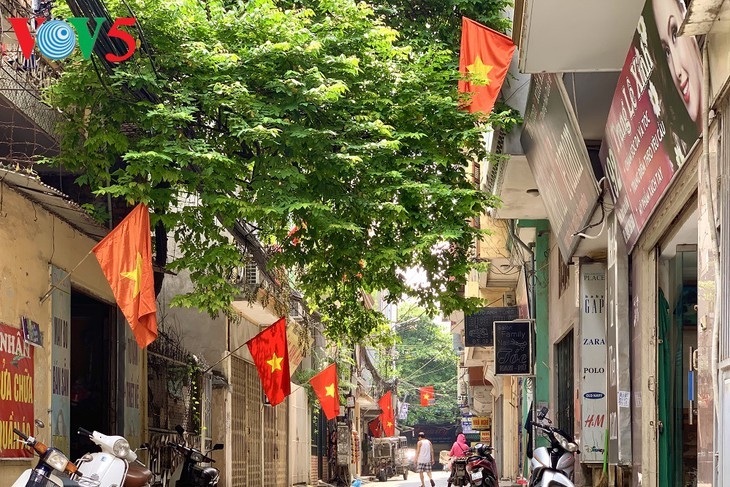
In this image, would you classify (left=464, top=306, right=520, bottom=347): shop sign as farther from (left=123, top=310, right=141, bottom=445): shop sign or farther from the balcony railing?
the balcony railing

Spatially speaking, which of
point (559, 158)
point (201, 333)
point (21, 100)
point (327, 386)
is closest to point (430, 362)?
point (327, 386)

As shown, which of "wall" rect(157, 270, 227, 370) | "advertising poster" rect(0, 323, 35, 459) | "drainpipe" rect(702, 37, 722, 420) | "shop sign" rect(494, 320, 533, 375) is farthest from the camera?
"wall" rect(157, 270, 227, 370)

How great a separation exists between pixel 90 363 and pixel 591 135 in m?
7.24

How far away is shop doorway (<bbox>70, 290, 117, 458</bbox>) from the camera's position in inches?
554

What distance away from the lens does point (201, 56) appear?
1102 centimetres

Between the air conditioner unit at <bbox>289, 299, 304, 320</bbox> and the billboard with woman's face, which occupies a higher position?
the billboard with woman's face

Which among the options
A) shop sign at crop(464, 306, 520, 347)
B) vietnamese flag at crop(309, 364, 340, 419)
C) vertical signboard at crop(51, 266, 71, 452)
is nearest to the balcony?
vertical signboard at crop(51, 266, 71, 452)

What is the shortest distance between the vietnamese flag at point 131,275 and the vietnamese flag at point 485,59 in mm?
4468

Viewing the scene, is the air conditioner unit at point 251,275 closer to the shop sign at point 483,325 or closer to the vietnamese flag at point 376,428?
the shop sign at point 483,325

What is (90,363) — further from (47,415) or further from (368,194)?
(368,194)

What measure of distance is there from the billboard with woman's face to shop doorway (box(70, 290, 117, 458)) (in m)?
7.77

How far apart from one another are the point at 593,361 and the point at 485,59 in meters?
3.76

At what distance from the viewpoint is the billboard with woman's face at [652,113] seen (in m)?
6.00

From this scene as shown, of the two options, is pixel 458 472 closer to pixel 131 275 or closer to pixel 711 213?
pixel 131 275
